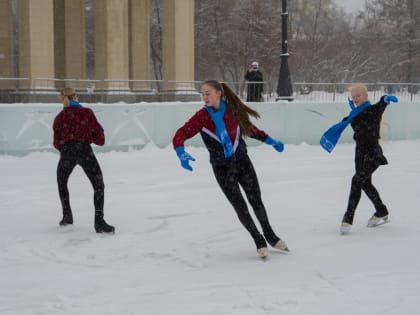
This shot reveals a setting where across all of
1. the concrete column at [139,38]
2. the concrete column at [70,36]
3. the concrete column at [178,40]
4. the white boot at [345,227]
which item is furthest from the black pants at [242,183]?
the concrete column at [139,38]

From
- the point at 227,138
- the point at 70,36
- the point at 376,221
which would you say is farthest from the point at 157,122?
the point at 70,36

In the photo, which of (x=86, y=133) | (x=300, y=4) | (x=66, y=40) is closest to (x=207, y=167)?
(x=86, y=133)

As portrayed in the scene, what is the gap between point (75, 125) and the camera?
7.59 meters

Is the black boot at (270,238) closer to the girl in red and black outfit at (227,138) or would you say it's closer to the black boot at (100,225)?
the girl in red and black outfit at (227,138)

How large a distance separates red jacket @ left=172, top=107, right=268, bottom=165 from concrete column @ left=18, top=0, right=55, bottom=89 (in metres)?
16.4

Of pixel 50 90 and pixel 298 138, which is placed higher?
pixel 50 90

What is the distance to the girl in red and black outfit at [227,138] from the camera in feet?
19.4

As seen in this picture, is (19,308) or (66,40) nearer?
(19,308)

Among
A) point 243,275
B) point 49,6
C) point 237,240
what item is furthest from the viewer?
point 49,6

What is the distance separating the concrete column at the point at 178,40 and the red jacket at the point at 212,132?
20.1m

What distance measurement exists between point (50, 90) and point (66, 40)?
8.03m

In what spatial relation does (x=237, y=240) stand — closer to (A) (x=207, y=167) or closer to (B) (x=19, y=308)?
(B) (x=19, y=308)

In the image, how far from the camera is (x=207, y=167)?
14.9 metres

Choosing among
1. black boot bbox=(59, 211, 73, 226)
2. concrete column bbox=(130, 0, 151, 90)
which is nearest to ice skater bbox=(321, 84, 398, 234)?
black boot bbox=(59, 211, 73, 226)
